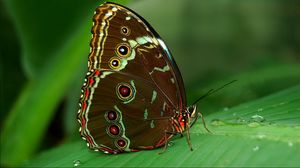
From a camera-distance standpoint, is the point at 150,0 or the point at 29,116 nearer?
the point at 29,116

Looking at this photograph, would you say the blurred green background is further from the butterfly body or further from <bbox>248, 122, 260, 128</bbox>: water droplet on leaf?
<bbox>248, 122, 260, 128</bbox>: water droplet on leaf

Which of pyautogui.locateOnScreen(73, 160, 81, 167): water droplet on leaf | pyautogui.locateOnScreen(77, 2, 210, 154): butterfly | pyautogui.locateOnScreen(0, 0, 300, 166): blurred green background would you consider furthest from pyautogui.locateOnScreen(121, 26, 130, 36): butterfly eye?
pyautogui.locateOnScreen(73, 160, 81, 167): water droplet on leaf

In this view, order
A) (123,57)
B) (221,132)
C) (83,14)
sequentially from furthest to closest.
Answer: (83,14) → (123,57) → (221,132)

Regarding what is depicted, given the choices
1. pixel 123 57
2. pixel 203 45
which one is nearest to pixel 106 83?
pixel 123 57

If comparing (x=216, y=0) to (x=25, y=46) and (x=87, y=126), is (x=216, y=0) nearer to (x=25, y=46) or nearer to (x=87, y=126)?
(x=25, y=46)

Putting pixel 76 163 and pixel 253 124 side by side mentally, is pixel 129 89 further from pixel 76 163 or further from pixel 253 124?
pixel 253 124

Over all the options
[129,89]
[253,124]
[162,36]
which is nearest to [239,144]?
[253,124]

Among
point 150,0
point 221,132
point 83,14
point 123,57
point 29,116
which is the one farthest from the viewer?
point 150,0
